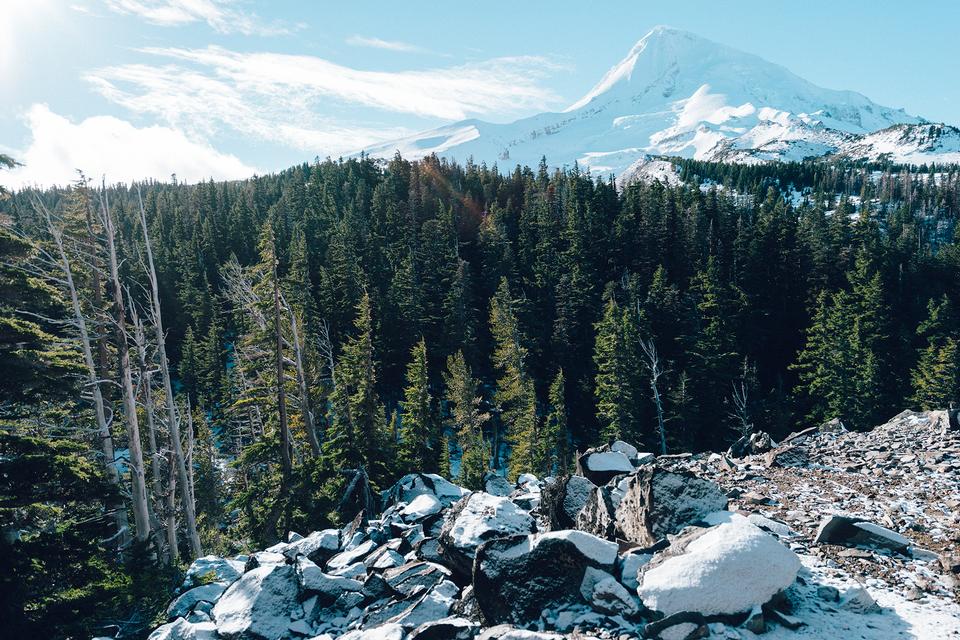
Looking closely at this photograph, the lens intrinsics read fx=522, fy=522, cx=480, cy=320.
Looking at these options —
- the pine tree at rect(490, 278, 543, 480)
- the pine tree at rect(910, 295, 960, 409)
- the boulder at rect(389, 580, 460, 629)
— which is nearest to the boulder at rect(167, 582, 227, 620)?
the boulder at rect(389, 580, 460, 629)

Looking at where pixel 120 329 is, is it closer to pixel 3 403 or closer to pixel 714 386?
pixel 3 403

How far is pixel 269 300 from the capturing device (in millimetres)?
20453

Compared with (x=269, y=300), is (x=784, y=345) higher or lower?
lower

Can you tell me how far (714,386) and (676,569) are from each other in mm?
40728

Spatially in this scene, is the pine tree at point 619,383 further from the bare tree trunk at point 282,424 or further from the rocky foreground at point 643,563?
the rocky foreground at point 643,563

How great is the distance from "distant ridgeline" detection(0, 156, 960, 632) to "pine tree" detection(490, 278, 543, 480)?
0.86 ft

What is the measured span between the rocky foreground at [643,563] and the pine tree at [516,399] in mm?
23637

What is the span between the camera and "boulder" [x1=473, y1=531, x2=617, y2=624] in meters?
7.08

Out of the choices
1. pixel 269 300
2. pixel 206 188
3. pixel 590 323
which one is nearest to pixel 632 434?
pixel 590 323

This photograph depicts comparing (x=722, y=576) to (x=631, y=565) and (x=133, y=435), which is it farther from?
(x=133, y=435)

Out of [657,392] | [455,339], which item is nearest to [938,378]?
[657,392]

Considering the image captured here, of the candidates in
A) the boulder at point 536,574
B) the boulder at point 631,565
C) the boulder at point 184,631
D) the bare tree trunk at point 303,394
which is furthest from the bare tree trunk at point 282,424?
the boulder at point 631,565

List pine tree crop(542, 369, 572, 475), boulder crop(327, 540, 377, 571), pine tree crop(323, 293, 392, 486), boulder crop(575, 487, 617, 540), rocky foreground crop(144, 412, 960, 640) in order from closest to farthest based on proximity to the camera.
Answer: rocky foreground crop(144, 412, 960, 640) → boulder crop(575, 487, 617, 540) → boulder crop(327, 540, 377, 571) → pine tree crop(323, 293, 392, 486) → pine tree crop(542, 369, 572, 475)

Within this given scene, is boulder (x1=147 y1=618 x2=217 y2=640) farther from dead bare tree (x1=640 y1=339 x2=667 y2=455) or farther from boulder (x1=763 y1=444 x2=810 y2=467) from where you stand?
dead bare tree (x1=640 y1=339 x2=667 y2=455)
